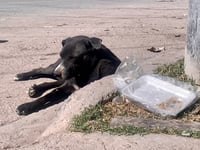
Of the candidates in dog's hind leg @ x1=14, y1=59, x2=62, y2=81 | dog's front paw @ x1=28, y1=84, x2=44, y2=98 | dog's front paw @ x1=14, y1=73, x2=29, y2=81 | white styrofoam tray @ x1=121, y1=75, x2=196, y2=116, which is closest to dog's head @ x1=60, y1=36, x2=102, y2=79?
dog's front paw @ x1=28, y1=84, x2=44, y2=98

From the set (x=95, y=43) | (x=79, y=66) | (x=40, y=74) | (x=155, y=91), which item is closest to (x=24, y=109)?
(x=79, y=66)

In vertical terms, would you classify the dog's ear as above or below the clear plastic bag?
above

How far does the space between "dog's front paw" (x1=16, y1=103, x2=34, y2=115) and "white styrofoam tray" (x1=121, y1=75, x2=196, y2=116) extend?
134 cm

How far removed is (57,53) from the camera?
962 cm

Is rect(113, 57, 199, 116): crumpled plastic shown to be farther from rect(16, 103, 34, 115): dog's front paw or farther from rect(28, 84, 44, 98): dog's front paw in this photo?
rect(28, 84, 44, 98): dog's front paw

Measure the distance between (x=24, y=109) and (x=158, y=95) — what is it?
168cm

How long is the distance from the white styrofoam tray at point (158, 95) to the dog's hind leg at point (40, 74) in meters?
2.20

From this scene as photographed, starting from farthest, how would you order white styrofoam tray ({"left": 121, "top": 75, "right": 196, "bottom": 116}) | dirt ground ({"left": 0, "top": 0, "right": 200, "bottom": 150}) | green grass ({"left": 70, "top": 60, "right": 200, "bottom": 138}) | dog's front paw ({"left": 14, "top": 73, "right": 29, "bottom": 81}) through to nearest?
1. dog's front paw ({"left": 14, "top": 73, "right": 29, "bottom": 81})
2. white styrofoam tray ({"left": 121, "top": 75, "right": 196, "bottom": 116})
3. green grass ({"left": 70, "top": 60, "right": 200, "bottom": 138})
4. dirt ground ({"left": 0, "top": 0, "right": 200, "bottom": 150})

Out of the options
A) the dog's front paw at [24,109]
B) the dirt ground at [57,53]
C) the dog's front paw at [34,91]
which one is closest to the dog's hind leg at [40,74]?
the dirt ground at [57,53]

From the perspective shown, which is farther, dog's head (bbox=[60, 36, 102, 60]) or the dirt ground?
dog's head (bbox=[60, 36, 102, 60])

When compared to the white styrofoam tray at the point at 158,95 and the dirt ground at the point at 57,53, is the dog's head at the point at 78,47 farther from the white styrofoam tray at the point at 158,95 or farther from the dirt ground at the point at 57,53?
the white styrofoam tray at the point at 158,95

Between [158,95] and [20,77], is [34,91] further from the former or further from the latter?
[158,95]

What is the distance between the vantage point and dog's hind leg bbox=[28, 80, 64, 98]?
7.14 meters

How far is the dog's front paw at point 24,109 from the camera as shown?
252 inches
